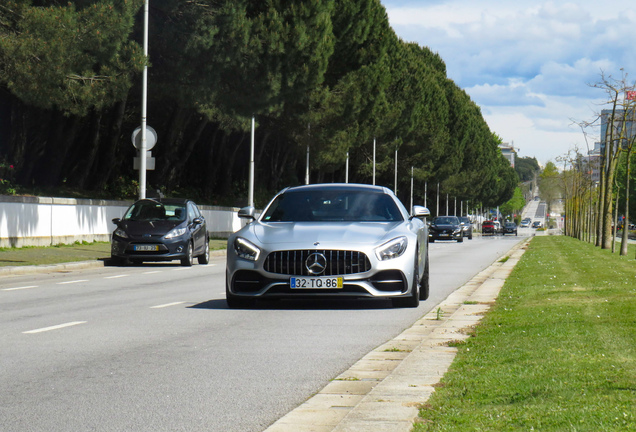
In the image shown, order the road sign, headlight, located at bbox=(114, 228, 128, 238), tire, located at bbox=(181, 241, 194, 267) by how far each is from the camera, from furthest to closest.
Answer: the road sign
tire, located at bbox=(181, 241, 194, 267)
headlight, located at bbox=(114, 228, 128, 238)

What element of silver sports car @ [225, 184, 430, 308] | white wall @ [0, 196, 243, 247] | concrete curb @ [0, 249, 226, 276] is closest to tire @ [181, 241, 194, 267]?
concrete curb @ [0, 249, 226, 276]

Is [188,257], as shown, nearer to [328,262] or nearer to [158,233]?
[158,233]

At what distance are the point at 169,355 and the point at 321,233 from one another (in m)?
4.04

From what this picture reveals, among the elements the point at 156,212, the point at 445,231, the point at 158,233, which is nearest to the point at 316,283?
the point at 158,233

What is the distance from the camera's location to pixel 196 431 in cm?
557

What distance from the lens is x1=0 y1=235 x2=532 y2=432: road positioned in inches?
240

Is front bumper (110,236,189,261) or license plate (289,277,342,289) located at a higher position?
license plate (289,277,342,289)

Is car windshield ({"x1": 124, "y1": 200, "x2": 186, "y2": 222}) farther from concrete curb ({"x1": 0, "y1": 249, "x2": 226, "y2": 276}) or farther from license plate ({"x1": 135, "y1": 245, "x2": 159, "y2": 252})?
concrete curb ({"x1": 0, "y1": 249, "x2": 226, "y2": 276})

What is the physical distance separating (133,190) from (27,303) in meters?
35.0

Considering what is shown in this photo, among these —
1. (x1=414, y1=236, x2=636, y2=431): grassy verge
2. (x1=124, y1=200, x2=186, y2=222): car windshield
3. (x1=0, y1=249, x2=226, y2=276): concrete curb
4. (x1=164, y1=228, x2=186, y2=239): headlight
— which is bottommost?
(x1=0, y1=249, x2=226, y2=276): concrete curb

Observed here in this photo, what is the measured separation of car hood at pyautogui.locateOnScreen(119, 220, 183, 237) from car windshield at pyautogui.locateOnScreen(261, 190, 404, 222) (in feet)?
36.8

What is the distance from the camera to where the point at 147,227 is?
2470 centimetres

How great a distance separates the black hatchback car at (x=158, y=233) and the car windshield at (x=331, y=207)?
36.6ft

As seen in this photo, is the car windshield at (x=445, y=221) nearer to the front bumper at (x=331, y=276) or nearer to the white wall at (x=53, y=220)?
the white wall at (x=53, y=220)
